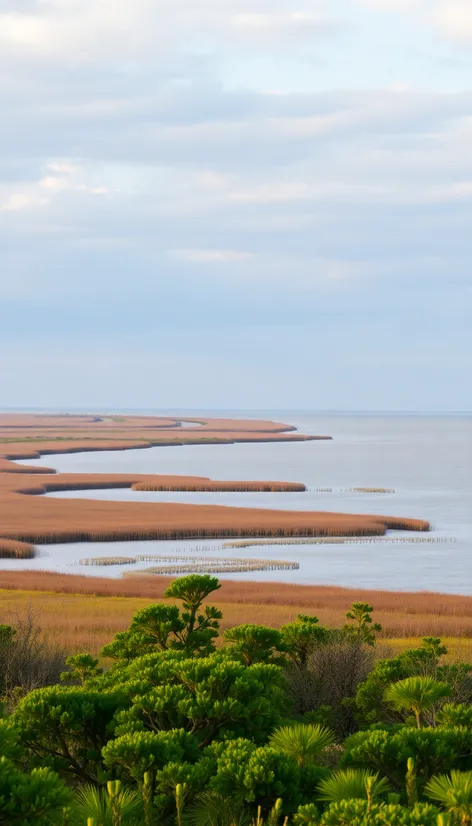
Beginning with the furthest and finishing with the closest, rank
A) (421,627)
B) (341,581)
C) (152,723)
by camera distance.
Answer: (341,581) < (421,627) < (152,723)

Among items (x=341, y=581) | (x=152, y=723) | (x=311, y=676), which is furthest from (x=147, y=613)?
(x=341, y=581)

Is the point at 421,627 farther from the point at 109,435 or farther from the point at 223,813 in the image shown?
the point at 109,435

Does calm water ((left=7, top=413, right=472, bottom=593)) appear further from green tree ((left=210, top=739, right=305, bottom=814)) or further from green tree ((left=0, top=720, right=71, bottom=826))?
green tree ((left=0, top=720, right=71, bottom=826))

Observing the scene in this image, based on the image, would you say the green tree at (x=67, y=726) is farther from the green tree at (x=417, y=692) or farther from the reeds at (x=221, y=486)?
the reeds at (x=221, y=486)

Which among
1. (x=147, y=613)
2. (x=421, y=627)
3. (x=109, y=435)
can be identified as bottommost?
(x=421, y=627)

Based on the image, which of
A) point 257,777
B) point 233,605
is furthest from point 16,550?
point 257,777

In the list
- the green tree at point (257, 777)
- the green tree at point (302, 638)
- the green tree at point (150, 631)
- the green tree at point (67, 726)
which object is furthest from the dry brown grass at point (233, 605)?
the green tree at point (257, 777)
